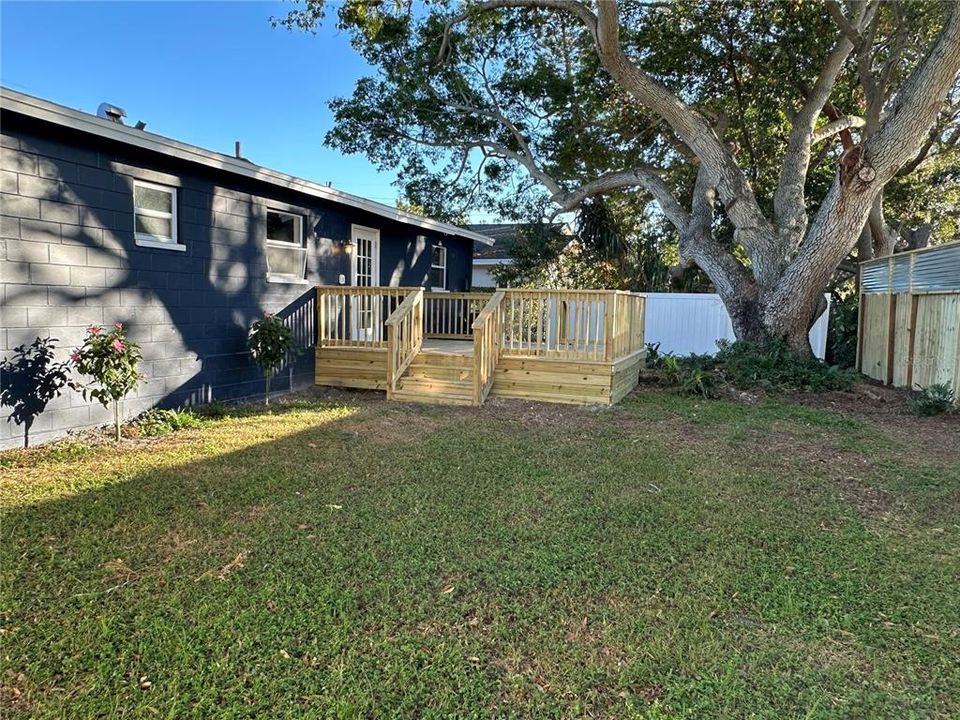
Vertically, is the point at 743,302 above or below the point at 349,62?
below

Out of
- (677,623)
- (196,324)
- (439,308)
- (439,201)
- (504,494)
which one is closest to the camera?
(677,623)

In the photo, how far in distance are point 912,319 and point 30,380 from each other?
36.0 ft

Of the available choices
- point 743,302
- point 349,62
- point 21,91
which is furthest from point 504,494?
point 349,62

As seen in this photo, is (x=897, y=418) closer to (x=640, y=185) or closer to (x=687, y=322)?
(x=687, y=322)

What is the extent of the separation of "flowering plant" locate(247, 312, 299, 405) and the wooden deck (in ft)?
4.51

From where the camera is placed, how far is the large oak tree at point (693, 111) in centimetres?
926

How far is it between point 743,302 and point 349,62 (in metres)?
10.5

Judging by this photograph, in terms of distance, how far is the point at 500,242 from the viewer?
20000 mm

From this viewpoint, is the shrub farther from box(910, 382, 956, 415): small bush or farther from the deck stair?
box(910, 382, 956, 415): small bush

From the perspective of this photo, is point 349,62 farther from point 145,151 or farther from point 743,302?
point 743,302

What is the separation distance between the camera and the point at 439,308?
38.8ft

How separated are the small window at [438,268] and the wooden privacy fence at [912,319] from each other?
8355 mm

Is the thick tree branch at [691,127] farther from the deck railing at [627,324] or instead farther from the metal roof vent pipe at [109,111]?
the metal roof vent pipe at [109,111]

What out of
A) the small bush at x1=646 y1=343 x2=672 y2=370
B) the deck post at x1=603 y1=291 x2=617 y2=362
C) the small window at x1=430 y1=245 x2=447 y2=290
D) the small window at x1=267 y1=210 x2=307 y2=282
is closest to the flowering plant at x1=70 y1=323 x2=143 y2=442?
the small window at x1=267 y1=210 x2=307 y2=282
